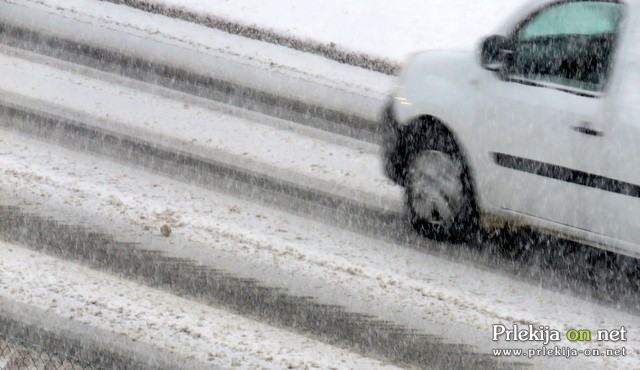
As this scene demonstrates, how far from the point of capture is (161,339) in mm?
6961

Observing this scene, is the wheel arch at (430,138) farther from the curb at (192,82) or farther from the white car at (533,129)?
the curb at (192,82)

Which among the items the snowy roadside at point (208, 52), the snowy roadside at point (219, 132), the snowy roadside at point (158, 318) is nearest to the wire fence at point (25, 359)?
the snowy roadside at point (158, 318)

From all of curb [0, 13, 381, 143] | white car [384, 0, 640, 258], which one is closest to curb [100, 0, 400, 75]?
curb [0, 13, 381, 143]

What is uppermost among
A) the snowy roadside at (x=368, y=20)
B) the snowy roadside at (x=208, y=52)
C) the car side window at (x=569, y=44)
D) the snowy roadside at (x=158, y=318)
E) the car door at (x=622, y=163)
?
the car side window at (x=569, y=44)

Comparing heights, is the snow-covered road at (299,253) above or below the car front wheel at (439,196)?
below

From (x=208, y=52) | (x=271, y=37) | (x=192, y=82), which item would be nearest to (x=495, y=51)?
(x=192, y=82)

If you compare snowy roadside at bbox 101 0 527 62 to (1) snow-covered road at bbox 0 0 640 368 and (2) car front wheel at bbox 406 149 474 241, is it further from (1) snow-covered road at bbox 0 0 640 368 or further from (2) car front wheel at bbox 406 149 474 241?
(2) car front wheel at bbox 406 149 474 241

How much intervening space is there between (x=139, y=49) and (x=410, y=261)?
17.5ft

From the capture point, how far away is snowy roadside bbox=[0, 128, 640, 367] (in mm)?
7488

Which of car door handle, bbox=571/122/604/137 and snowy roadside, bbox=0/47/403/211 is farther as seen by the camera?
snowy roadside, bbox=0/47/403/211

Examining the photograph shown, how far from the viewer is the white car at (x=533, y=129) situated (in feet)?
24.5

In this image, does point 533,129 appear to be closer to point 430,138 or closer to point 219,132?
point 430,138

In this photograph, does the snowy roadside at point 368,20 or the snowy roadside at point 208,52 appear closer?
the snowy roadside at point 208,52

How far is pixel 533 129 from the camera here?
783 centimetres
